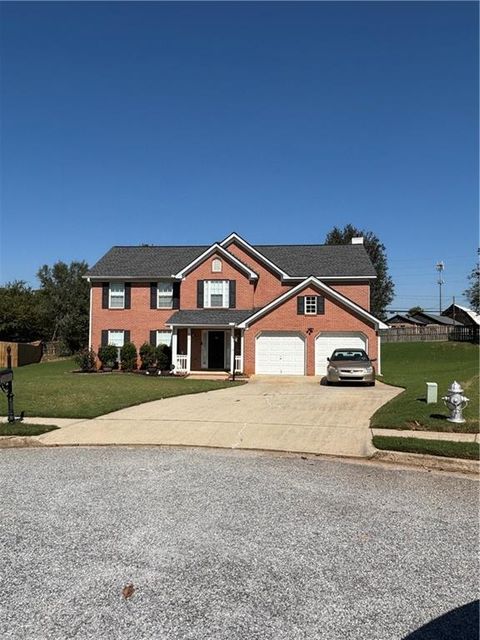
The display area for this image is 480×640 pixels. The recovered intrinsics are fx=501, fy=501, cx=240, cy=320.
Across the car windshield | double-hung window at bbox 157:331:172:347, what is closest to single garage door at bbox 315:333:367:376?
the car windshield

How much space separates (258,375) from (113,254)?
13619 millimetres

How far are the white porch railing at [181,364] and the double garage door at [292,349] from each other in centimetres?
395

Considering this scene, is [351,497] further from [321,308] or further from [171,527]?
[321,308]

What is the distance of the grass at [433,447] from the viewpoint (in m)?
8.01

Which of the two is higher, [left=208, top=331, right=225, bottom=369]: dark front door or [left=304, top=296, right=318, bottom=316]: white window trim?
[left=304, top=296, right=318, bottom=316]: white window trim

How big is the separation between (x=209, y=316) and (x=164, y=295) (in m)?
3.69

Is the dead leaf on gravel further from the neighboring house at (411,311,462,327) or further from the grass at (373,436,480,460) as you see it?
the neighboring house at (411,311,462,327)

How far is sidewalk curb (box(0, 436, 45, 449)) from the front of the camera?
9573mm

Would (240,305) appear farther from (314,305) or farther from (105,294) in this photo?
(105,294)

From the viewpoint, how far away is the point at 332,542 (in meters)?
4.69

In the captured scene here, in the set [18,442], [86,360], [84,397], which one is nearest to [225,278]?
[86,360]

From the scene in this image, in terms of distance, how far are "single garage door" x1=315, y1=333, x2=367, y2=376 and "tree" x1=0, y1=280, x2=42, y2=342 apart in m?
37.8

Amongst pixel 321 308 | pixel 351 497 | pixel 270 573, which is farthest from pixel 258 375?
pixel 270 573

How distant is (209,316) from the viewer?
91.9ft
